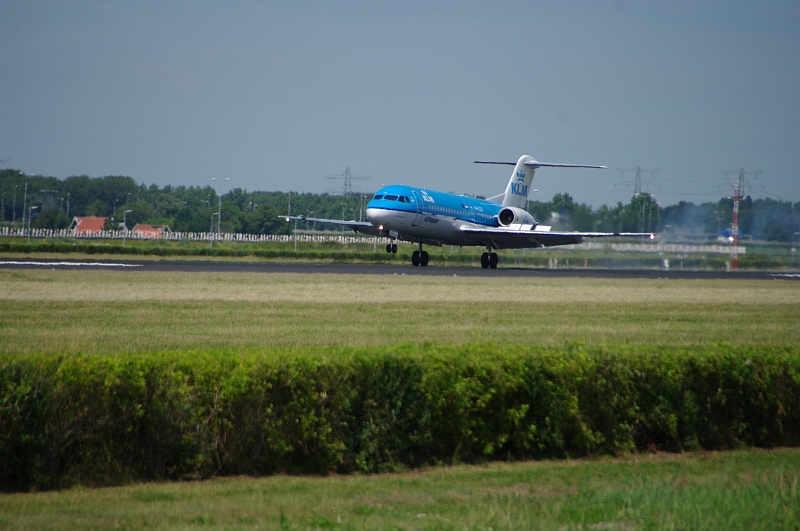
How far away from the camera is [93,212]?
434 feet

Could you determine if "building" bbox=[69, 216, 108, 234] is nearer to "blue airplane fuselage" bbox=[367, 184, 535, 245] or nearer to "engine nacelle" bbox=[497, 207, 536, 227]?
"engine nacelle" bbox=[497, 207, 536, 227]

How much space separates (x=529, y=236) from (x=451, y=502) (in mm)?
40305

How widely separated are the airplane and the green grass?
34.2 meters

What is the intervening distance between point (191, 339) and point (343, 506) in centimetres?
825

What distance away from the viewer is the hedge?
22.9 ft

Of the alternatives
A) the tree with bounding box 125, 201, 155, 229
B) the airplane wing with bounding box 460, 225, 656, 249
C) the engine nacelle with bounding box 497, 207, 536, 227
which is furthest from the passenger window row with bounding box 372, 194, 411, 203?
the tree with bounding box 125, 201, 155, 229

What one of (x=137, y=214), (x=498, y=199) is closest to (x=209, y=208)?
(x=137, y=214)

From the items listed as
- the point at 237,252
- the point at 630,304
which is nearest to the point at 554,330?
the point at 630,304

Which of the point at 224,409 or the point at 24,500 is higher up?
the point at 224,409

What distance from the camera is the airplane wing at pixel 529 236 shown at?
45.3 metres

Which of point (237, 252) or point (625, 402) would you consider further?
point (237, 252)

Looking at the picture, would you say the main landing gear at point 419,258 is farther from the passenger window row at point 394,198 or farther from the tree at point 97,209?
the tree at point 97,209

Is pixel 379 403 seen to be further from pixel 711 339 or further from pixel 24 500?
pixel 711 339

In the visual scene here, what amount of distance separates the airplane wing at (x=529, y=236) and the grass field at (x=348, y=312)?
1417 cm
